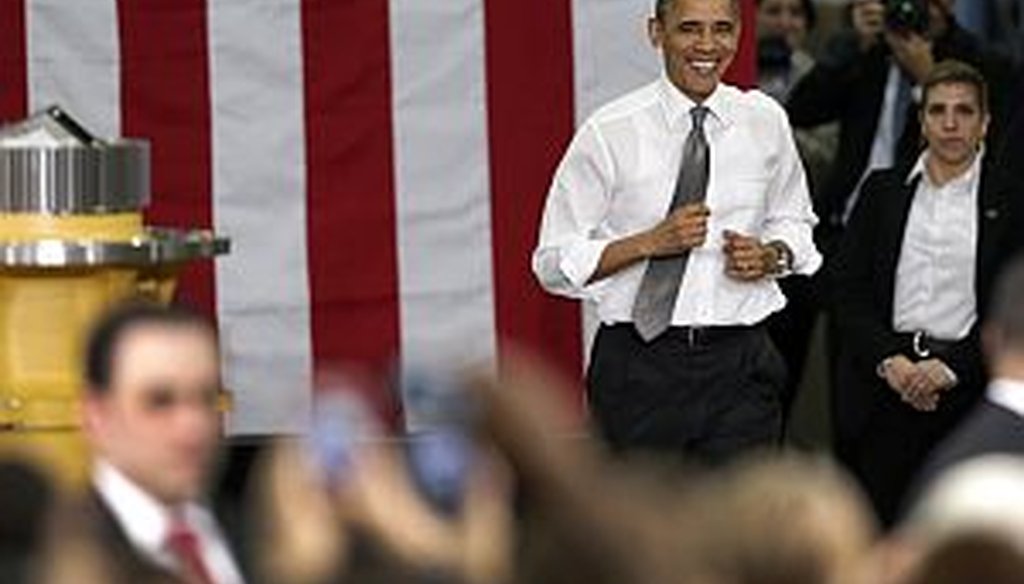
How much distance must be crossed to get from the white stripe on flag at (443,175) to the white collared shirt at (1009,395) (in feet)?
10.1

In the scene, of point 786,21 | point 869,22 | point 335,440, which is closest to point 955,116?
point 869,22

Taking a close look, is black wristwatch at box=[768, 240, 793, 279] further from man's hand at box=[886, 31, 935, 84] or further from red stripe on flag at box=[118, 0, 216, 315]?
man's hand at box=[886, 31, 935, 84]

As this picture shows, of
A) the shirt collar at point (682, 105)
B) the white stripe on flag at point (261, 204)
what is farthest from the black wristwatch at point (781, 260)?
the white stripe on flag at point (261, 204)

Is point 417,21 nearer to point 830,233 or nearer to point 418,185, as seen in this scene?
point 418,185

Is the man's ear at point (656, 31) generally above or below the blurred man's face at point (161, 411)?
above

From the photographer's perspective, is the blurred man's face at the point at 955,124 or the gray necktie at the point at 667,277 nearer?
the gray necktie at the point at 667,277

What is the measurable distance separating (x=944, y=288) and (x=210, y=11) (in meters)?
1.89

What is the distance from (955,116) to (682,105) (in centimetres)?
113

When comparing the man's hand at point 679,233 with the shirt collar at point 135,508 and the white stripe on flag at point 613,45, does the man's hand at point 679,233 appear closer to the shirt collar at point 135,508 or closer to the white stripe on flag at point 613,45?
the white stripe on flag at point 613,45

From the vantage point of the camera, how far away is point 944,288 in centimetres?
985

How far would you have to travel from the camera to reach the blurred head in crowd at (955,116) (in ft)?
32.2

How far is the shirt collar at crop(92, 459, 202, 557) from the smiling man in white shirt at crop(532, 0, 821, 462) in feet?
11.1

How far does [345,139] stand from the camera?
31.9 feet

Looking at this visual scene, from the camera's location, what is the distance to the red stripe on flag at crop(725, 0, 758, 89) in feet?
31.6
